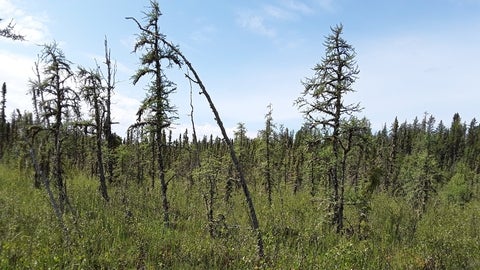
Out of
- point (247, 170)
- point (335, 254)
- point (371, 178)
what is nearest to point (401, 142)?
point (247, 170)

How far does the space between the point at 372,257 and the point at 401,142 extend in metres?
90.2

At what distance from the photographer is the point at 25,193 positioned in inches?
568

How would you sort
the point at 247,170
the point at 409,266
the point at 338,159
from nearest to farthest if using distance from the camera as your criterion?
the point at 409,266
the point at 338,159
the point at 247,170

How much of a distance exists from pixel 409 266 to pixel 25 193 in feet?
45.2

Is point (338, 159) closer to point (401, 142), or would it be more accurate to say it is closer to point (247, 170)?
point (247, 170)

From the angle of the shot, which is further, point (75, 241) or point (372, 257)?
point (372, 257)

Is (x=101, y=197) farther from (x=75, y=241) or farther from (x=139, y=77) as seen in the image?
(x=75, y=241)

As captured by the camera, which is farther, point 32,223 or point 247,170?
point 247,170

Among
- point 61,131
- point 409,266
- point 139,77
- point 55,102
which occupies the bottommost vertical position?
point 409,266

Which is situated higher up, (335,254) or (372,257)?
(335,254)

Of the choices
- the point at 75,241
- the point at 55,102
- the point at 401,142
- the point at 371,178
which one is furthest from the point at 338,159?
the point at 401,142

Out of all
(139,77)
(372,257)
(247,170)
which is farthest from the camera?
(247,170)

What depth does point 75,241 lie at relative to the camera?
663 centimetres

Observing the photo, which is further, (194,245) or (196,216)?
(196,216)
